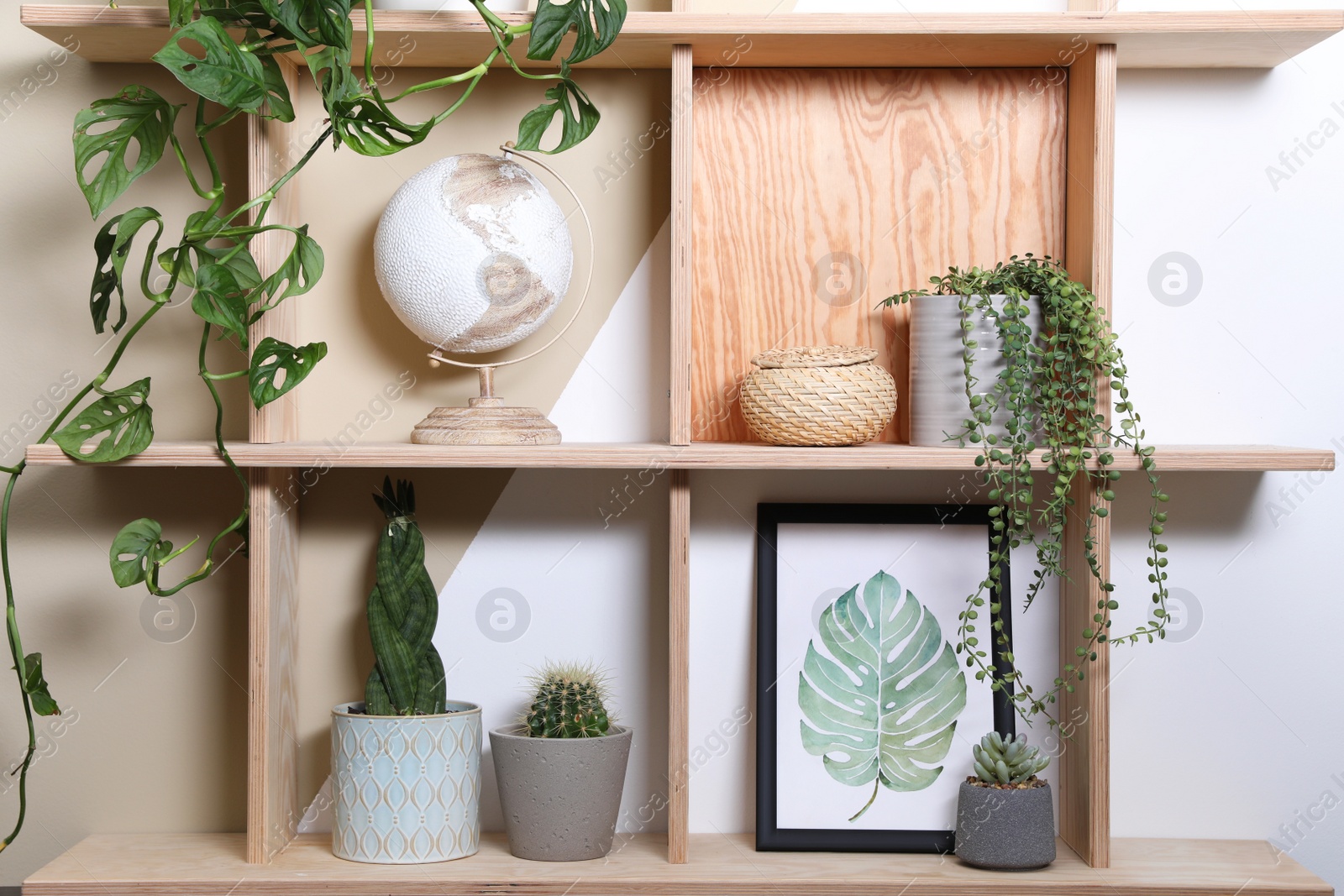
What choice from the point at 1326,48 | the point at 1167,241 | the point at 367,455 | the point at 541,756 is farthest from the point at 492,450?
the point at 1326,48

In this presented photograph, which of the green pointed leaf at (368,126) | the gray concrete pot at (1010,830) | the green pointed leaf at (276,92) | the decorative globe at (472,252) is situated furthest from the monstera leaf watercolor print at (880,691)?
the green pointed leaf at (276,92)

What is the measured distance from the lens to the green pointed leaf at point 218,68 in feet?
3.47

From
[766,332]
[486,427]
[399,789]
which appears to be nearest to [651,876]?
[399,789]

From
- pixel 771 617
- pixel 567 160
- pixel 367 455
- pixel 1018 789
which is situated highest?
pixel 567 160

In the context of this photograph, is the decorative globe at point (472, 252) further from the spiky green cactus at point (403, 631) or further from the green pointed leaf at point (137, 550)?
the green pointed leaf at point (137, 550)

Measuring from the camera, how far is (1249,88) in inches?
58.1

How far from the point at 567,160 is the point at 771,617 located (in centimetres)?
→ 66

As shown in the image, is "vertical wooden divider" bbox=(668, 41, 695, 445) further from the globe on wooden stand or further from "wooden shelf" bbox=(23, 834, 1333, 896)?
"wooden shelf" bbox=(23, 834, 1333, 896)

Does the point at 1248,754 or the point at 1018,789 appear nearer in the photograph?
the point at 1018,789

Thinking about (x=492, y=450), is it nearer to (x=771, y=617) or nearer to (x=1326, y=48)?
(x=771, y=617)

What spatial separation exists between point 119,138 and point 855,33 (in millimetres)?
832

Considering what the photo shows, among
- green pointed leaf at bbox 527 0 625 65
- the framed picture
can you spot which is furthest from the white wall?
green pointed leaf at bbox 527 0 625 65

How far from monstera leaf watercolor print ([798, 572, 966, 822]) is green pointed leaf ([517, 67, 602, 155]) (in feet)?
2.19

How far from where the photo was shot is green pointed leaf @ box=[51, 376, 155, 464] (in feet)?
4.06
